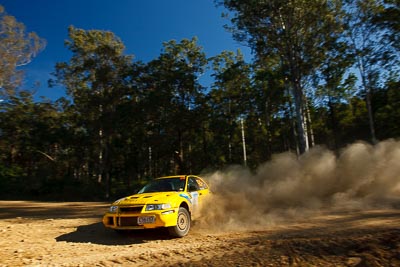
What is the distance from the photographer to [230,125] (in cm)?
3212

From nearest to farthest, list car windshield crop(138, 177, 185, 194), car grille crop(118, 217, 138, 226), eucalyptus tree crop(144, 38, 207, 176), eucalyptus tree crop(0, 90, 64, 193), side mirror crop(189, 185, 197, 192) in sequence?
car grille crop(118, 217, 138, 226)
car windshield crop(138, 177, 185, 194)
side mirror crop(189, 185, 197, 192)
eucalyptus tree crop(144, 38, 207, 176)
eucalyptus tree crop(0, 90, 64, 193)

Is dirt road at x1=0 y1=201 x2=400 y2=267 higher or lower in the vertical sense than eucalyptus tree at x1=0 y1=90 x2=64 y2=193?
lower

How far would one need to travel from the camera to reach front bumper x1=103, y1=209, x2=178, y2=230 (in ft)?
22.0

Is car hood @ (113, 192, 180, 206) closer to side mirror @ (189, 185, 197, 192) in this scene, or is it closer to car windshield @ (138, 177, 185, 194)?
car windshield @ (138, 177, 185, 194)

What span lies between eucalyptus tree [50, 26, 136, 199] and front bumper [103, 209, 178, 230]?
23.1m

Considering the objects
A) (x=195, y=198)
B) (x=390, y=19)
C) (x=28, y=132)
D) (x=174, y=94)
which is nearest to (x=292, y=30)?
(x=390, y=19)

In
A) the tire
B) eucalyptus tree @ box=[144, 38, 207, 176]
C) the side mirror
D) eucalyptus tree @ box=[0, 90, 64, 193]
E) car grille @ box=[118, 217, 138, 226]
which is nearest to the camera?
car grille @ box=[118, 217, 138, 226]

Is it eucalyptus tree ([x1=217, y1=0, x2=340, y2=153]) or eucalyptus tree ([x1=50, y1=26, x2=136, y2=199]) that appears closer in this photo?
eucalyptus tree ([x1=217, y1=0, x2=340, y2=153])

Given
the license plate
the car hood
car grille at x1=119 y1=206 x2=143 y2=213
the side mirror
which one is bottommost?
the license plate

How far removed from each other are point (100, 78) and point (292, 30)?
18528 millimetres

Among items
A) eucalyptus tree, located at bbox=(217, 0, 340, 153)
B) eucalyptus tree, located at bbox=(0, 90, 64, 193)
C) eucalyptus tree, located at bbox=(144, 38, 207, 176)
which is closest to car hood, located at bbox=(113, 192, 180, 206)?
eucalyptus tree, located at bbox=(217, 0, 340, 153)

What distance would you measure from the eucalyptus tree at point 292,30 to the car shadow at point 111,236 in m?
14.9

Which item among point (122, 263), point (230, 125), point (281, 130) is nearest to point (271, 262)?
point (122, 263)

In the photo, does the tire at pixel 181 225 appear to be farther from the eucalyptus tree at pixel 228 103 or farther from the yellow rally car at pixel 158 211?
the eucalyptus tree at pixel 228 103
